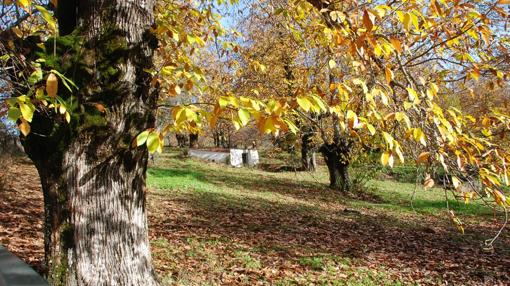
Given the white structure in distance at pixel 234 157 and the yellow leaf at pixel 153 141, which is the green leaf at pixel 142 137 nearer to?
the yellow leaf at pixel 153 141

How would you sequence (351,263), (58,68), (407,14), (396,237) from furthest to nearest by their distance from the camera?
1. (396,237)
2. (351,263)
3. (58,68)
4. (407,14)

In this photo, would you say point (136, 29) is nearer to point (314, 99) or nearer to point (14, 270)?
point (314, 99)

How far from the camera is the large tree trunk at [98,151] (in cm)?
312

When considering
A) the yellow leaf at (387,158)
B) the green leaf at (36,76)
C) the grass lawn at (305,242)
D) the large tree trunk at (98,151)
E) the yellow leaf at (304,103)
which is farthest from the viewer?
the grass lawn at (305,242)

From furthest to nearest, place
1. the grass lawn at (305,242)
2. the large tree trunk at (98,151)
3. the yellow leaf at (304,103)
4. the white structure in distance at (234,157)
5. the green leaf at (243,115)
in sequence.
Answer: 1. the white structure in distance at (234,157)
2. the grass lawn at (305,242)
3. the large tree trunk at (98,151)
4. the yellow leaf at (304,103)
5. the green leaf at (243,115)

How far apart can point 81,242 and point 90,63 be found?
1.40m

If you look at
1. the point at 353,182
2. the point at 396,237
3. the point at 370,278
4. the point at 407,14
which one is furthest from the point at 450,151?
the point at 353,182

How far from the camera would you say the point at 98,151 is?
313 centimetres

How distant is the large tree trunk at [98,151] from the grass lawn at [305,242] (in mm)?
1758

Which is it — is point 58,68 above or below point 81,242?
above

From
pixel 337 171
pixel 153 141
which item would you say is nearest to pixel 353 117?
pixel 153 141

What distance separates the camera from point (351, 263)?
21.5 feet

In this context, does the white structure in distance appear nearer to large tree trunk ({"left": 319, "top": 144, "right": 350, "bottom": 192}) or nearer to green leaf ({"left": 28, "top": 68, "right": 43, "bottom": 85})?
large tree trunk ({"left": 319, "top": 144, "right": 350, "bottom": 192})

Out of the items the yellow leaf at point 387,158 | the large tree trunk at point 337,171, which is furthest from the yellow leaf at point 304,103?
the large tree trunk at point 337,171
